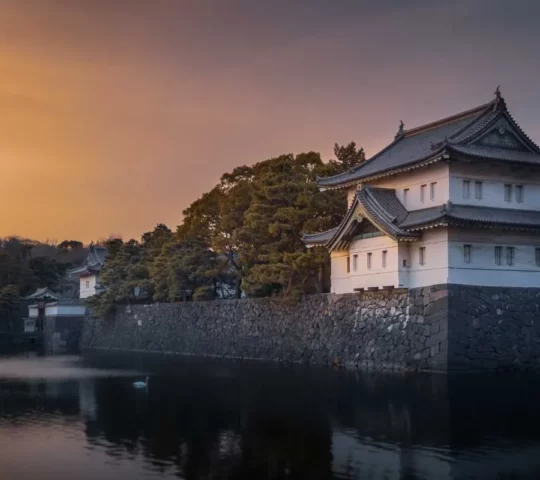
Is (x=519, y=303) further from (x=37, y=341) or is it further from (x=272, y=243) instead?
(x=37, y=341)

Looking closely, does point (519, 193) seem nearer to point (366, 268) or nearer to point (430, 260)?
point (430, 260)

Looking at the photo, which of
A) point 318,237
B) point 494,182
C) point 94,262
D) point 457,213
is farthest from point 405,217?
point 94,262

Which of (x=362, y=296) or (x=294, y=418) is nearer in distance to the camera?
(x=294, y=418)

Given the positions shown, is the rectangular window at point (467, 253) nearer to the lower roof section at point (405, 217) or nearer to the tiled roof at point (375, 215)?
the lower roof section at point (405, 217)

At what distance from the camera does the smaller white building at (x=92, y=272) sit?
5609 cm

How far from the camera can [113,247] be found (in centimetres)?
5228

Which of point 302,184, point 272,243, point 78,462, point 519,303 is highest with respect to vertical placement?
point 302,184

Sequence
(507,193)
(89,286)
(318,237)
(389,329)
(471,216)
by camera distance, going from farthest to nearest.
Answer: (89,286), (318,237), (507,193), (389,329), (471,216)

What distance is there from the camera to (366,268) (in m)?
27.9

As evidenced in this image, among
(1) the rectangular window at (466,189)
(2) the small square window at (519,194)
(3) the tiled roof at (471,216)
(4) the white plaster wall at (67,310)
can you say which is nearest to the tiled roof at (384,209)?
(3) the tiled roof at (471,216)

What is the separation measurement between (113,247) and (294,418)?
38.0 meters

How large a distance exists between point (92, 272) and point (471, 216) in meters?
36.8

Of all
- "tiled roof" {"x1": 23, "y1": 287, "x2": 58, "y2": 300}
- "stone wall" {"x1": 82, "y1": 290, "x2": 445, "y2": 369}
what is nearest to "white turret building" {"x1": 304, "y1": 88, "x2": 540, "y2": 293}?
"stone wall" {"x1": 82, "y1": 290, "x2": 445, "y2": 369}

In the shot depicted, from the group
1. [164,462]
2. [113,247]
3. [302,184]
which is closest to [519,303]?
[302,184]
